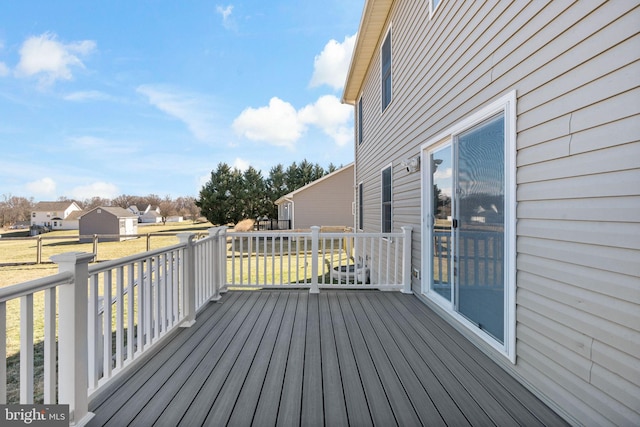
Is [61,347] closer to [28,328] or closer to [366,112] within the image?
[28,328]

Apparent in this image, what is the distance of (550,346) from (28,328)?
267 centimetres

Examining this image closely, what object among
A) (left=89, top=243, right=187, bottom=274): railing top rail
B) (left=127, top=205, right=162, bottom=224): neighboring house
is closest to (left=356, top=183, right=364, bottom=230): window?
(left=89, top=243, right=187, bottom=274): railing top rail

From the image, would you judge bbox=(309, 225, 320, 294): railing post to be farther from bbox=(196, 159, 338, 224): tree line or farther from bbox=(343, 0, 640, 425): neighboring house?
bbox=(196, 159, 338, 224): tree line

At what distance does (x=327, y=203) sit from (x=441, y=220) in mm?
14916

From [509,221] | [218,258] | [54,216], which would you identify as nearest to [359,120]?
[218,258]

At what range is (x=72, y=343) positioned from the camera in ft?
5.01

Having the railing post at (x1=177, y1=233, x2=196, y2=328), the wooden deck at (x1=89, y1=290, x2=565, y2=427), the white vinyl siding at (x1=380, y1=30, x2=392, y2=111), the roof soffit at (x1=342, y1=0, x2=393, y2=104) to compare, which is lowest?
the wooden deck at (x1=89, y1=290, x2=565, y2=427)

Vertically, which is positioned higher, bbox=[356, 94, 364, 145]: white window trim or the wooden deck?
bbox=[356, 94, 364, 145]: white window trim

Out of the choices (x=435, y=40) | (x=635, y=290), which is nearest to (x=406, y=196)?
(x=435, y=40)

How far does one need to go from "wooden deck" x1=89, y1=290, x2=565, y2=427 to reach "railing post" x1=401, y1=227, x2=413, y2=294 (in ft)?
3.66

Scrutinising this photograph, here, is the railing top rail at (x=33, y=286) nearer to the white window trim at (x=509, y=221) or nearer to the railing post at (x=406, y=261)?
the white window trim at (x=509, y=221)

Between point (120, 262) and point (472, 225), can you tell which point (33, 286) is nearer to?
point (120, 262)

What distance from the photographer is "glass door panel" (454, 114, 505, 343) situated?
2.12 meters

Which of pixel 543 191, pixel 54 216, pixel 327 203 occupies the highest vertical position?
pixel 327 203
